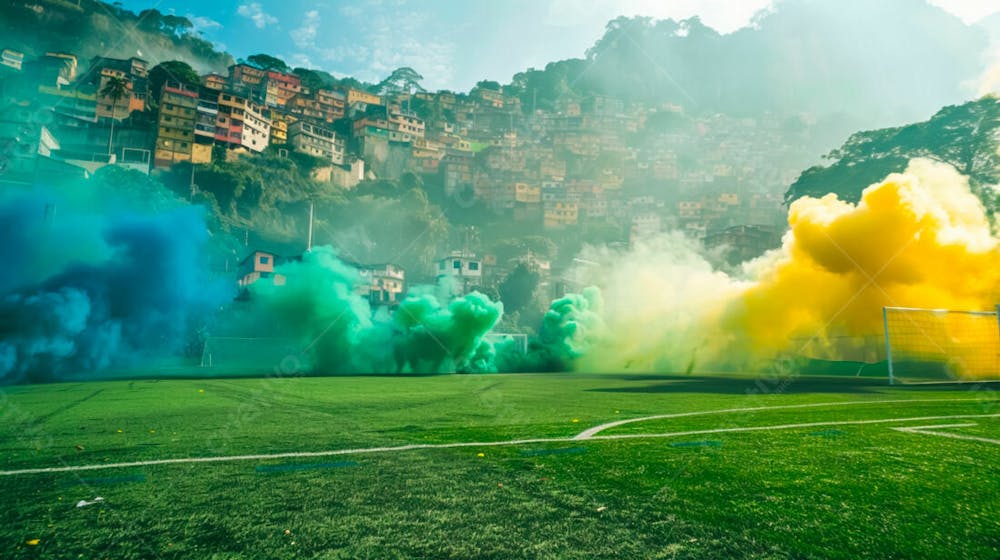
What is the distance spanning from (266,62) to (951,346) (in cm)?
13686

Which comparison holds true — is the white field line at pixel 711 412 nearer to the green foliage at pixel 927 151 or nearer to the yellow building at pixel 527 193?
the green foliage at pixel 927 151

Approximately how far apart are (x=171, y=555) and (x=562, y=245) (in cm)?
11138

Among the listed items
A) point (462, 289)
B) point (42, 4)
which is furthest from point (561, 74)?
point (42, 4)

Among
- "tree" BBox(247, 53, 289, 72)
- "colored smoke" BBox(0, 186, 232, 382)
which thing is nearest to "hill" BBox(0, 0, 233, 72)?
"tree" BBox(247, 53, 289, 72)

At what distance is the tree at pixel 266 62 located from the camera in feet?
398

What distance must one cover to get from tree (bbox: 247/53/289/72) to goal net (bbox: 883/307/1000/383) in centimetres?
13258

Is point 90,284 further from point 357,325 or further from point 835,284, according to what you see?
point 835,284

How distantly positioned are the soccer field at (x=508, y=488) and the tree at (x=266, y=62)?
132433mm

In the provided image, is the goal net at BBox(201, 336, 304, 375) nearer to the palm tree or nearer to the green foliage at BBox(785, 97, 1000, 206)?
the green foliage at BBox(785, 97, 1000, 206)

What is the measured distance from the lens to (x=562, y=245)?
113m

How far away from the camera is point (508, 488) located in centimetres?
456

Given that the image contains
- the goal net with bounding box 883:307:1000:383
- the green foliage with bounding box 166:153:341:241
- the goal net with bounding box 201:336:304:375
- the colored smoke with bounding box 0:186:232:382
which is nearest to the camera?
the goal net with bounding box 883:307:1000:383

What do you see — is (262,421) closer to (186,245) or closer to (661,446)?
(661,446)

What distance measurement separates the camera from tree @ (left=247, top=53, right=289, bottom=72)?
121m
